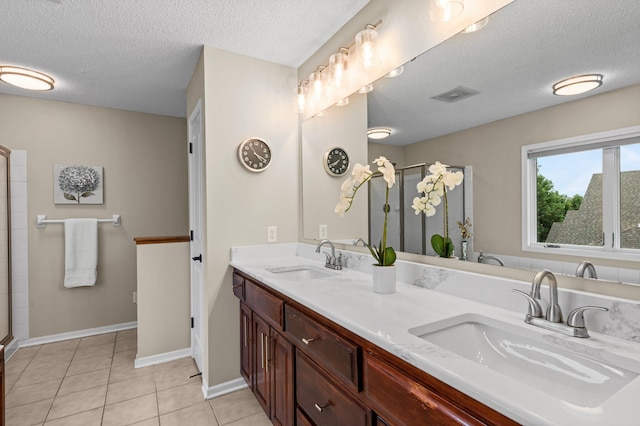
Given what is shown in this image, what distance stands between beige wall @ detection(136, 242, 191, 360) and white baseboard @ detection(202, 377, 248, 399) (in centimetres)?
67

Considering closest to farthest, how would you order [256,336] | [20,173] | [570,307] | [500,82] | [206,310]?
1. [570,307]
2. [500,82]
3. [256,336]
4. [206,310]
5. [20,173]

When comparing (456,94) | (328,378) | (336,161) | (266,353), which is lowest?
(266,353)

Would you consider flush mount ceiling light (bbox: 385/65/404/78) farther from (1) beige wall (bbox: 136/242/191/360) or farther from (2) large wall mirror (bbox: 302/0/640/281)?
(1) beige wall (bbox: 136/242/191/360)

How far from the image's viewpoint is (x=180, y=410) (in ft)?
6.86

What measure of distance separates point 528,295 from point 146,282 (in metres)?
2.70

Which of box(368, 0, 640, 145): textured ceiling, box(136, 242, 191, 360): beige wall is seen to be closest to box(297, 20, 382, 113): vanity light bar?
box(368, 0, 640, 145): textured ceiling

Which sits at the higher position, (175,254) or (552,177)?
(552,177)

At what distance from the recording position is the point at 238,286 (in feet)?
7.25

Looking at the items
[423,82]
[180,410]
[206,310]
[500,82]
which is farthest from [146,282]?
[500,82]

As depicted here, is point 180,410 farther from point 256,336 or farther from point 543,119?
point 543,119

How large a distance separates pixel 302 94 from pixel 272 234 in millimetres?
1075

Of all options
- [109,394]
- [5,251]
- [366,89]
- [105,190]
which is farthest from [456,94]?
[5,251]

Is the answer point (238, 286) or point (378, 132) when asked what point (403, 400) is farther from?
point (238, 286)

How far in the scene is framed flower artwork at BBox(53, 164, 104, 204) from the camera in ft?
10.7
